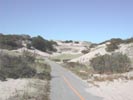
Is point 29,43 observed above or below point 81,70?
above

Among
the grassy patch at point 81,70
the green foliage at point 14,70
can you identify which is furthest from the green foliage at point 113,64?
the green foliage at point 14,70

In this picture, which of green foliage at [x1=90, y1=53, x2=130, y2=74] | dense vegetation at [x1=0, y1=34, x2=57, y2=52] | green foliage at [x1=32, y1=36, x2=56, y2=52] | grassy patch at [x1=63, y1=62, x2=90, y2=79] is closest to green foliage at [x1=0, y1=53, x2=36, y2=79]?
grassy patch at [x1=63, y1=62, x2=90, y2=79]

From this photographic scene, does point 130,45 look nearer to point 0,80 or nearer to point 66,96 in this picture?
point 0,80

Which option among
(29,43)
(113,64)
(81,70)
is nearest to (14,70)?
(113,64)

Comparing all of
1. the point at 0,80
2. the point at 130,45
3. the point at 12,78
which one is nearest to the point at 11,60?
the point at 12,78

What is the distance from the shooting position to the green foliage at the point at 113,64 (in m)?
42.7

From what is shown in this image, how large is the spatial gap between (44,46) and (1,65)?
111 m

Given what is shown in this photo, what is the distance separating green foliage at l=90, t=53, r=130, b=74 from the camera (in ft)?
140

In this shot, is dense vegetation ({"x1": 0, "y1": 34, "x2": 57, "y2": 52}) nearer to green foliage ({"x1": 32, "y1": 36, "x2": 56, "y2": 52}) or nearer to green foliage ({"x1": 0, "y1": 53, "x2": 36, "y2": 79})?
green foliage ({"x1": 32, "y1": 36, "x2": 56, "y2": 52})

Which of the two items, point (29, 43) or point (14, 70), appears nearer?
point (14, 70)

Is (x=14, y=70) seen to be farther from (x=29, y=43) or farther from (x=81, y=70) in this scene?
(x=29, y=43)

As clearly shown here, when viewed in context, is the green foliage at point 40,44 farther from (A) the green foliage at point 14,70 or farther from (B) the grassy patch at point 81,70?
(A) the green foliage at point 14,70

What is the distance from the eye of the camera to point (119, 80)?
29.7 meters

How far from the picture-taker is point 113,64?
43.2 metres
